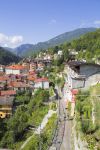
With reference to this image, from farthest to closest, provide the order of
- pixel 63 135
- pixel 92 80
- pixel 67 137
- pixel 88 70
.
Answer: pixel 88 70, pixel 92 80, pixel 63 135, pixel 67 137

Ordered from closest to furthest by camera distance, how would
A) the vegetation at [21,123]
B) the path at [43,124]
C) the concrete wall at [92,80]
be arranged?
the path at [43,124], the vegetation at [21,123], the concrete wall at [92,80]

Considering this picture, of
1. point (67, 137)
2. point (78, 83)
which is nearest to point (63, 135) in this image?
point (67, 137)

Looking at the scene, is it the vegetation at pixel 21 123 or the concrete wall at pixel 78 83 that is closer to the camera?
the vegetation at pixel 21 123

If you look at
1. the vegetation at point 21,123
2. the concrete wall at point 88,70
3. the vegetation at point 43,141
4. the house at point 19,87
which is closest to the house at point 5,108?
the vegetation at point 21,123

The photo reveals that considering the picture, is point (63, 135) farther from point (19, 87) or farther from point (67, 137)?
point (19, 87)

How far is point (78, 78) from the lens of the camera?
2695 centimetres

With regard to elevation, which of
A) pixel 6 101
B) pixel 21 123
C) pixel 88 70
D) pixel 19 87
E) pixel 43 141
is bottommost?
pixel 43 141

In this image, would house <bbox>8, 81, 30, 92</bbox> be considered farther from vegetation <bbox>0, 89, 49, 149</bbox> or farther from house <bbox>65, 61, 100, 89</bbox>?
house <bbox>65, 61, 100, 89</bbox>

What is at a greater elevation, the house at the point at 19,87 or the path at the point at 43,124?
the house at the point at 19,87

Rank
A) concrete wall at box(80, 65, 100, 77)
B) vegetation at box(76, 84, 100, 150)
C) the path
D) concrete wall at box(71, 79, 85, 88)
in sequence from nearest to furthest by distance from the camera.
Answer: vegetation at box(76, 84, 100, 150), the path, concrete wall at box(71, 79, 85, 88), concrete wall at box(80, 65, 100, 77)

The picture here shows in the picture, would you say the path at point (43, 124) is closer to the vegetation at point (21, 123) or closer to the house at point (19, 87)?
the vegetation at point (21, 123)

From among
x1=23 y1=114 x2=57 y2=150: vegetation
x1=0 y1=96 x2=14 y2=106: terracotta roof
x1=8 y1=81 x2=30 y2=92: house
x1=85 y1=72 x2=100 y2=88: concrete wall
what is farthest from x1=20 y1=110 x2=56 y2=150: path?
x1=8 y1=81 x2=30 y2=92: house

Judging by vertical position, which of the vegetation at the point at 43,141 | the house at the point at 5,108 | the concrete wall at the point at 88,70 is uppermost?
the concrete wall at the point at 88,70

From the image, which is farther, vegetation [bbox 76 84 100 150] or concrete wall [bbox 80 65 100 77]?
concrete wall [bbox 80 65 100 77]
